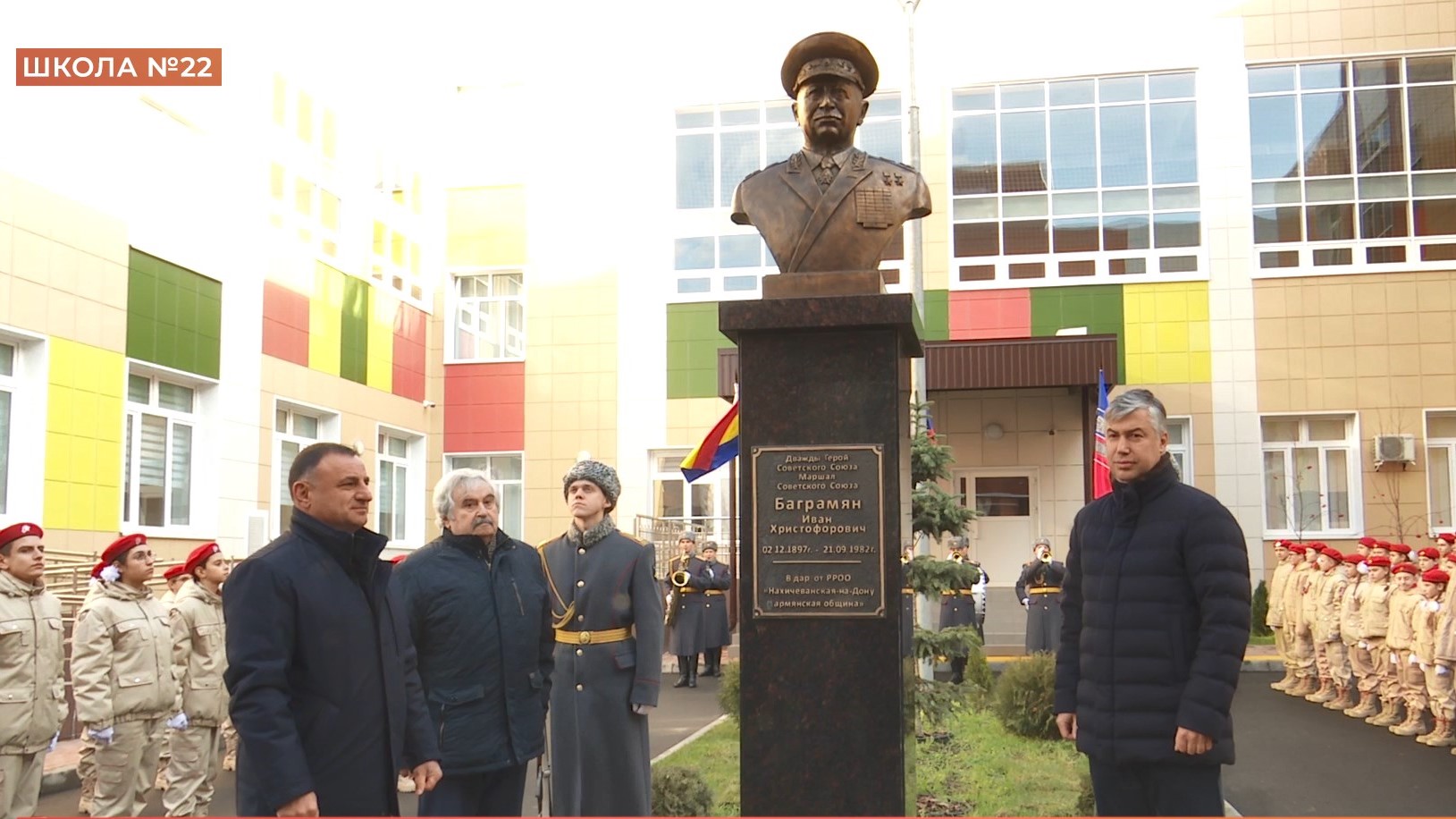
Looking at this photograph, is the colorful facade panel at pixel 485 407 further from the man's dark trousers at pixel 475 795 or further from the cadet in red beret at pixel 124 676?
the man's dark trousers at pixel 475 795

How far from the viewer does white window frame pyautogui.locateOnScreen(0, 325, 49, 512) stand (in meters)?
13.6

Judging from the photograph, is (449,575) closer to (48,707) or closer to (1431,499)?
(48,707)


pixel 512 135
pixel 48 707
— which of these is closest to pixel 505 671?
pixel 48 707

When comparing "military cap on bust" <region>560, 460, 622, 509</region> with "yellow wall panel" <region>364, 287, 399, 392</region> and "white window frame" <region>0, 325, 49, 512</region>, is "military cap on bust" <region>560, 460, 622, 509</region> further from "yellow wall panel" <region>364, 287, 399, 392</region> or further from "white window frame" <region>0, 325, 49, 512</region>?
"yellow wall panel" <region>364, 287, 399, 392</region>

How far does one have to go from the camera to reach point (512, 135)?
25.1 m

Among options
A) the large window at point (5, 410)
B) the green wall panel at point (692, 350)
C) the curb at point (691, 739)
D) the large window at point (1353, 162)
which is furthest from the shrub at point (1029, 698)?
the large window at point (1353, 162)

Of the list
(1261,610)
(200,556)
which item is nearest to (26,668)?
(200,556)

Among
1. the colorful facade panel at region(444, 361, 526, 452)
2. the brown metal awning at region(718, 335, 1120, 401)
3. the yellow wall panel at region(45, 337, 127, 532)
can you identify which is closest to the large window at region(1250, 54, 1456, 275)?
the brown metal awning at region(718, 335, 1120, 401)

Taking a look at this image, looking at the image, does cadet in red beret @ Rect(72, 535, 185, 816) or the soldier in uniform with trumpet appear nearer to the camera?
cadet in red beret @ Rect(72, 535, 185, 816)

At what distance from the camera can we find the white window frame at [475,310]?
2478 cm

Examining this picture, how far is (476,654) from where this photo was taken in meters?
5.04

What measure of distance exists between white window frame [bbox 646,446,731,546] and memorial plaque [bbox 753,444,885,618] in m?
17.7

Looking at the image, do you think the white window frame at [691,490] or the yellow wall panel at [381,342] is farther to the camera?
the white window frame at [691,490]

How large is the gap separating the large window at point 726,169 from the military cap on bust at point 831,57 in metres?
17.5
